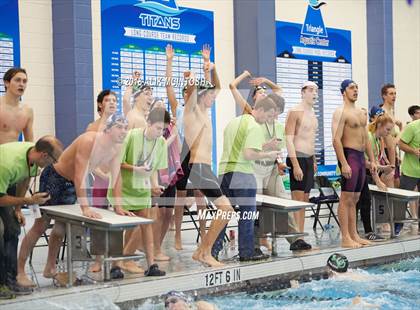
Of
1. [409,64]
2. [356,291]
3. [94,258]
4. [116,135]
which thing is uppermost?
[409,64]

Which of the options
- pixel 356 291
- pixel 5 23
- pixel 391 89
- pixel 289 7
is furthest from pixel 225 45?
pixel 356 291

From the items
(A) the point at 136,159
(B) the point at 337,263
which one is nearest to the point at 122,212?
(A) the point at 136,159

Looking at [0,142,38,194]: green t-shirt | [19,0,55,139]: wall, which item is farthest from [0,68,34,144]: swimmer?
[19,0,55,139]: wall

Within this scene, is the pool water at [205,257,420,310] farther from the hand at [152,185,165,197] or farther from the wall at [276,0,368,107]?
the wall at [276,0,368,107]

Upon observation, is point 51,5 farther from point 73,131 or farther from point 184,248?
point 184,248

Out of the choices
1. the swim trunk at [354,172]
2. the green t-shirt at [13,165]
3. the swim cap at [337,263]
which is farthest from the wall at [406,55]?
the green t-shirt at [13,165]

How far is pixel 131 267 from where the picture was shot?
20.5 ft

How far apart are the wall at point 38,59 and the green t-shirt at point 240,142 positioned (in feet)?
9.59

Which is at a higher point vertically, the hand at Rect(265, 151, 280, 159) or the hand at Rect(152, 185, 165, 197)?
the hand at Rect(265, 151, 280, 159)

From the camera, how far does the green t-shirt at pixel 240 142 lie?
656cm

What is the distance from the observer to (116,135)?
5645 mm

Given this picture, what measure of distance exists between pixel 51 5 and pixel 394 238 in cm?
486

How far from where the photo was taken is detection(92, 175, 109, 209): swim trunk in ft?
21.1

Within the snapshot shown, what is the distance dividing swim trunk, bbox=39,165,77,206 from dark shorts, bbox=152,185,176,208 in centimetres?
111
